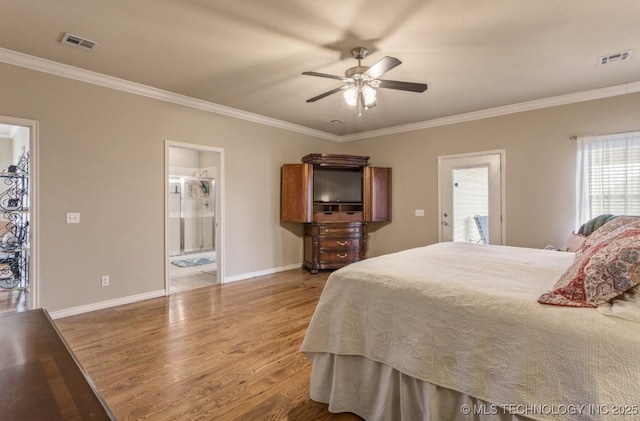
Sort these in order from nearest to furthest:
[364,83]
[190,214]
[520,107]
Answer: [364,83], [520,107], [190,214]

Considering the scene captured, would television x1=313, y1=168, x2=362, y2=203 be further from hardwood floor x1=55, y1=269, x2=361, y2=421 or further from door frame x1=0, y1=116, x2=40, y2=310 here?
door frame x1=0, y1=116, x2=40, y2=310

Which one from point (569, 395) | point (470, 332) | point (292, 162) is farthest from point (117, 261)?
point (569, 395)

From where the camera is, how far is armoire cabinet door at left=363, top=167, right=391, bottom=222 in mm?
5457

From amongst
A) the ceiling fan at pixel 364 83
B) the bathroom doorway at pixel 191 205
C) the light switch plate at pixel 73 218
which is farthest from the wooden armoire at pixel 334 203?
the light switch plate at pixel 73 218

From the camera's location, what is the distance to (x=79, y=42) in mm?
2672

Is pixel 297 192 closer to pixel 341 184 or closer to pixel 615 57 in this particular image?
pixel 341 184

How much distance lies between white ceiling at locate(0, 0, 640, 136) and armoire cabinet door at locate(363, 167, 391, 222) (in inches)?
69.5

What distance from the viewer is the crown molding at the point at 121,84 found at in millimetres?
2904

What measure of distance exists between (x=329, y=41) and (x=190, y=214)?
6.16m

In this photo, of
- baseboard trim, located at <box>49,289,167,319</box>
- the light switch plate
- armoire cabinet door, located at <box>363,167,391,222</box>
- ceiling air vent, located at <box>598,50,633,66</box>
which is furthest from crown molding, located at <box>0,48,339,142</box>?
ceiling air vent, located at <box>598,50,633,66</box>

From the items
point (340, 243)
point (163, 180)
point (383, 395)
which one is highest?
point (163, 180)

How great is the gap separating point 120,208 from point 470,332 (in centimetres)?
378

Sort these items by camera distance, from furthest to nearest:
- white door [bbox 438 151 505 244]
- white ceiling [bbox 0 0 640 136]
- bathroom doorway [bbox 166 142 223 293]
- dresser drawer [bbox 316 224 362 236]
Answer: bathroom doorway [bbox 166 142 223 293] → dresser drawer [bbox 316 224 362 236] → white door [bbox 438 151 505 244] → white ceiling [bbox 0 0 640 136]

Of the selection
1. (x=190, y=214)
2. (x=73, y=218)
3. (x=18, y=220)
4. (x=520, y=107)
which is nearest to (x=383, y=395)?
(x=73, y=218)
